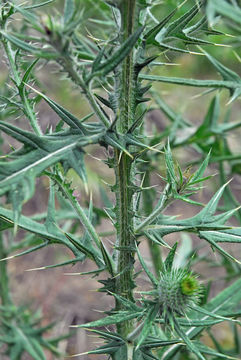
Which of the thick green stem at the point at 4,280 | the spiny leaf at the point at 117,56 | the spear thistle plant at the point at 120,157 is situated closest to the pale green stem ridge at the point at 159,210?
the spear thistle plant at the point at 120,157

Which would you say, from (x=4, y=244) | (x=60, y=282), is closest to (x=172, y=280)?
(x=4, y=244)

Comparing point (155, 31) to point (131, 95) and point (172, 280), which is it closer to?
point (131, 95)

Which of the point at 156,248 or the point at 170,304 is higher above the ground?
the point at 156,248

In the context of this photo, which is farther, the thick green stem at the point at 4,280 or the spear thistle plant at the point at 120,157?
the thick green stem at the point at 4,280

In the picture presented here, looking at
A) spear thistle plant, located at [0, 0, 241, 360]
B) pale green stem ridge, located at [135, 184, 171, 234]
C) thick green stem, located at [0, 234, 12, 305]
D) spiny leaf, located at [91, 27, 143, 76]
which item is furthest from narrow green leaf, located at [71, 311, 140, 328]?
thick green stem, located at [0, 234, 12, 305]

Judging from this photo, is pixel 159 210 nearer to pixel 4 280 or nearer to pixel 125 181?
pixel 125 181

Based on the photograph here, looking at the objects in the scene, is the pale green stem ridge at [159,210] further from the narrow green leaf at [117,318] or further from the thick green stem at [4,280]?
the thick green stem at [4,280]

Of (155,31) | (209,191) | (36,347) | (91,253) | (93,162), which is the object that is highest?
(93,162)

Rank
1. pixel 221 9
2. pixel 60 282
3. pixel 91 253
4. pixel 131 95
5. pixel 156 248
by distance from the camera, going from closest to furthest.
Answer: pixel 221 9 → pixel 131 95 → pixel 91 253 → pixel 156 248 → pixel 60 282

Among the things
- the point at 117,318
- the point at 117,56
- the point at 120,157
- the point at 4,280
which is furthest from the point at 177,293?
the point at 4,280
